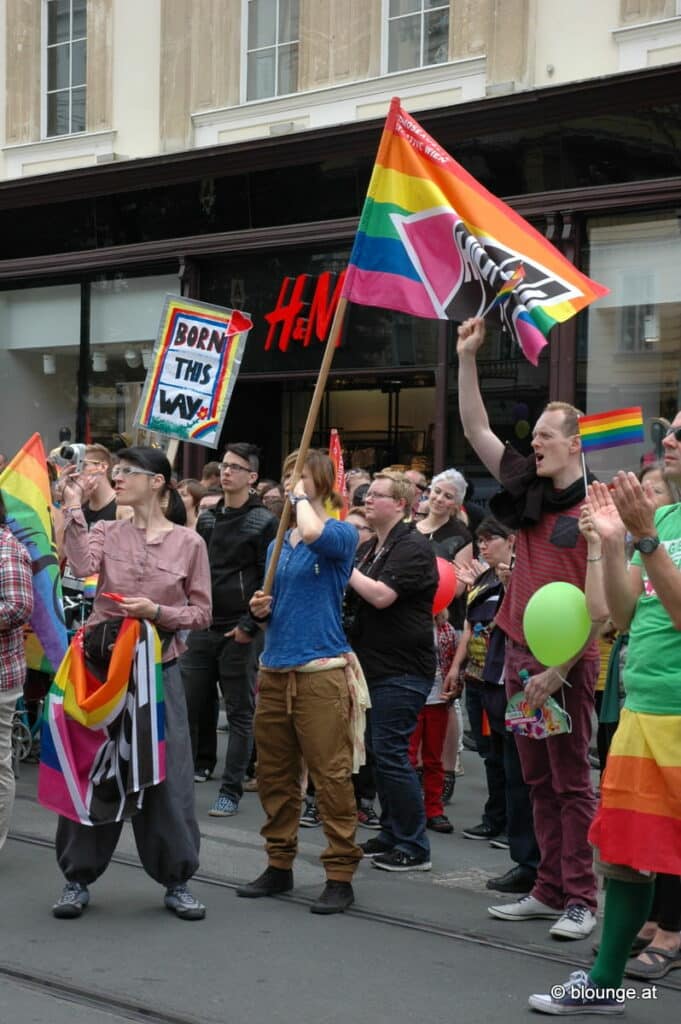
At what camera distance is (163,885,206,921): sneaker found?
6312 millimetres

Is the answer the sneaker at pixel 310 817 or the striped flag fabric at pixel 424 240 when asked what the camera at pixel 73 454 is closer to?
the sneaker at pixel 310 817

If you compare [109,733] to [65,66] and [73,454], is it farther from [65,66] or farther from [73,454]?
[65,66]

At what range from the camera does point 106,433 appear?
704 inches

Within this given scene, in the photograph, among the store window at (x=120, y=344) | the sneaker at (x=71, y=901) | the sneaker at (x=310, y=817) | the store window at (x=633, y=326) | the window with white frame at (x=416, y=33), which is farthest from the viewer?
the store window at (x=120, y=344)

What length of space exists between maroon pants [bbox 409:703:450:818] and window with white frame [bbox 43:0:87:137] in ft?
37.9

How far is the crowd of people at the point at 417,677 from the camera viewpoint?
4.89 metres

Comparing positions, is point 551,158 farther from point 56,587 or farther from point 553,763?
point 553,763

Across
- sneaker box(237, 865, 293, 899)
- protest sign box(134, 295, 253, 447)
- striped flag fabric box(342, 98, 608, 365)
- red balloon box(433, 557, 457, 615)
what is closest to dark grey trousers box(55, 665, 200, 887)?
sneaker box(237, 865, 293, 899)

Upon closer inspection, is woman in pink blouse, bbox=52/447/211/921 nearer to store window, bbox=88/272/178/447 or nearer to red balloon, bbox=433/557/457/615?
red balloon, bbox=433/557/457/615

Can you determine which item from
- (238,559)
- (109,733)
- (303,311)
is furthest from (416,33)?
(109,733)

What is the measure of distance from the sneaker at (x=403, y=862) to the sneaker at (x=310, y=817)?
112 cm

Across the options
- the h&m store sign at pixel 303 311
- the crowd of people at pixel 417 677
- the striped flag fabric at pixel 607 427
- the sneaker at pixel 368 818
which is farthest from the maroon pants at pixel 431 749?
the h&m store sign at pixel 303 311

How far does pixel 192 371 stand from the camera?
11.4 m

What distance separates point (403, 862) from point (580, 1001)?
222 cm
